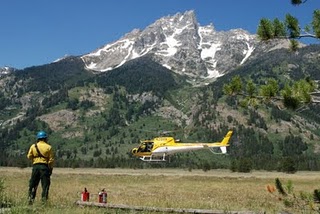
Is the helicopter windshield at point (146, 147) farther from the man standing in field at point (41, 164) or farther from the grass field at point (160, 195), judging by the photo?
the man standing in field at point (41, 164)

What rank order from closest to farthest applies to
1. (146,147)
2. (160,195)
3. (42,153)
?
(42,153)
(160,195)
(146,147)

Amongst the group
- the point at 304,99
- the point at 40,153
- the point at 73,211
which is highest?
the point at 304,99

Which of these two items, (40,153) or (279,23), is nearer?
(279,23)

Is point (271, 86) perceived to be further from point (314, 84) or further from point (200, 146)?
point (200, 146)

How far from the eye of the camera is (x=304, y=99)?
11.3 metres

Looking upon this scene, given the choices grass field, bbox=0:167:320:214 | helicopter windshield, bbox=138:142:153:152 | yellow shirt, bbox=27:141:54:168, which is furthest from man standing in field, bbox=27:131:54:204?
helicopter windshield, bbox=138:142:153:152

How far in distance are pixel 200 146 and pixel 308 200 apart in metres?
47.2

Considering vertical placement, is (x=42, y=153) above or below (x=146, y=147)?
below

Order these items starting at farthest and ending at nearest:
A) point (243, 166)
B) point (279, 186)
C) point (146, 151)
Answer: point (243, 166), point (146, 151), point (279, 186)

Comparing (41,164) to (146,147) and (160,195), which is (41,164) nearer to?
(160,195)

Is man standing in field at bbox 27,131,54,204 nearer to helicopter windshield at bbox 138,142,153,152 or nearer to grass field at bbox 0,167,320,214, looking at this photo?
grass field at bbox 0,167,320,214

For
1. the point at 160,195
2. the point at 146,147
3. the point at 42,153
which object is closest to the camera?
the point at 42,153

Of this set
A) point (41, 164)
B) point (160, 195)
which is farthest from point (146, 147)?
point (41, 164)

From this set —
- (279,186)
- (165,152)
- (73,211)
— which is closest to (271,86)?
(279,186)
